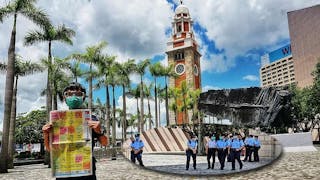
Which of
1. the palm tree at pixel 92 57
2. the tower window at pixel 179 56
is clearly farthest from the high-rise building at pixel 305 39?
the palm tree at pixel 92 57

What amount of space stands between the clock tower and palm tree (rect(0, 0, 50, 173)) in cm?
4097

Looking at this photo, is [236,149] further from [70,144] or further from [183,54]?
[183,54]

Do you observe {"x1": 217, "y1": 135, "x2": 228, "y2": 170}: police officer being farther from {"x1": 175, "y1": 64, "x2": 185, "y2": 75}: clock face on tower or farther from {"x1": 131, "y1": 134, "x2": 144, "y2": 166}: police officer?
{"x1": 175, "y1": 64, "x2": 185, "y2": 75}: clock face on tower

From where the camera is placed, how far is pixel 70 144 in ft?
14.3

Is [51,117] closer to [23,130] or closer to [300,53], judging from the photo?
[23,130]

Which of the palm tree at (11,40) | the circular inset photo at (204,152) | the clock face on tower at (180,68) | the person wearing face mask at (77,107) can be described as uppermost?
the clock face on tower at (180,68)

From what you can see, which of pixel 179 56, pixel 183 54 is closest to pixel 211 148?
pixel 183 54

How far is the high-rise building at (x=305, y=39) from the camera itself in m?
58.4

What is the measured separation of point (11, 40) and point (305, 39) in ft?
177

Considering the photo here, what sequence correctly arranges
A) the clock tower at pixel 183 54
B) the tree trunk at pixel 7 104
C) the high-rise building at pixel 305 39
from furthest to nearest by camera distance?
the clock tower at pixel 183 54
the high-rise building at pixel 305 39
the tree trunk at pixel 7 104

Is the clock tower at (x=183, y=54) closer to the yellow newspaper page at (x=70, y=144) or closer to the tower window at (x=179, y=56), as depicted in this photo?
the tower window at (x=179, y=56)

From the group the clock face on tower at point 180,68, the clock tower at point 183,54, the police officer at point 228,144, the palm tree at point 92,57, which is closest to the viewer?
the police officer at point 228,144

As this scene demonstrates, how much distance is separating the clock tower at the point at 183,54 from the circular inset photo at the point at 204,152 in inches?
1940

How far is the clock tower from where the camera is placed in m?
62.8
